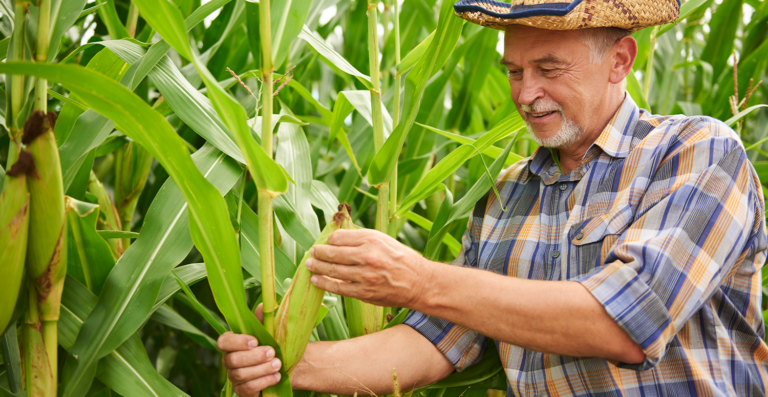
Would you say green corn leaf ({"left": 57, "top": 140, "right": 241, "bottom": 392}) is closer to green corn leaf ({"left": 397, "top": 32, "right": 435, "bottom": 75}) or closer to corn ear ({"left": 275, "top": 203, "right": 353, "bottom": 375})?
corn ear ({"left": 275, "top": 203, "right": 353, "bottom": 375})

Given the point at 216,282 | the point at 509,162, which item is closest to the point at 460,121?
the point at 509,162

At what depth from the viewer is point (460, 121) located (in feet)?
5.29

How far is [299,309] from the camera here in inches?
30.7

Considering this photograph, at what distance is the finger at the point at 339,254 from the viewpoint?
2.52ft

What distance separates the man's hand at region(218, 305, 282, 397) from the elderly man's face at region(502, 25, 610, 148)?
69 cm

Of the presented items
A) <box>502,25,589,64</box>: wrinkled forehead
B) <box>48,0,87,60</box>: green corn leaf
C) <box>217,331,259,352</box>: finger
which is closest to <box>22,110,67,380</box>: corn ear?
<box>48,0,87,60</box>: green corn leaf

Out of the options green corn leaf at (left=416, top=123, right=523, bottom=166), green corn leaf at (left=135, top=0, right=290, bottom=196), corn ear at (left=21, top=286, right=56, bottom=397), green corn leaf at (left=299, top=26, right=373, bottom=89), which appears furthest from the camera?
green corn leaf at (left=416, top=123, right=523, bottom=166)

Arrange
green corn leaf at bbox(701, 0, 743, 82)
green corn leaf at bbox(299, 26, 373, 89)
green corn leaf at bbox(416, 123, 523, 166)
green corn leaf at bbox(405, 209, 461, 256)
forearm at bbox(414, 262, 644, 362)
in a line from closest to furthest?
1. forearm at bbox(414, 262, 644, 362)
2. green corn leaf at bbox(299, 26, 373, 89)
3. green corn leaf at bbox(416, 123, 523, 166)
4. green corn leaf at bbox(405, 209, 461, 256)
5. green corn leaf at bbox(701, 0, 743, 82)

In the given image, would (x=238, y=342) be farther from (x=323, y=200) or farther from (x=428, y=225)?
(x=428, y=225)

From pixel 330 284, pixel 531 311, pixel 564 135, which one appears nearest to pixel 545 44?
pixel 564 135

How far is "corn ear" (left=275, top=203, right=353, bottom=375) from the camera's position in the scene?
78cm

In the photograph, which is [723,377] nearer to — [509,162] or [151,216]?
[509,162]

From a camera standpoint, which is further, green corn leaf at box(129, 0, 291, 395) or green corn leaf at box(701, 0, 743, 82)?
green corn leaf at box(701, 0, 743, 82)

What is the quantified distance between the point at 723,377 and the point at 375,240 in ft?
2.26
